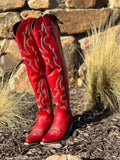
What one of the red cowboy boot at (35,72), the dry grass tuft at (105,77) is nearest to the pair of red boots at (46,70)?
the red cowboy boot at (35,72)

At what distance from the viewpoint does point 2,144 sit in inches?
63.9

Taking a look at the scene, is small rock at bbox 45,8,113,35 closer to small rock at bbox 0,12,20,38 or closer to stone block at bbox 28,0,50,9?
stone block at bbox 28,0,50,9

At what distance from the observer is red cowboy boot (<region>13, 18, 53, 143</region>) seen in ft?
5.18

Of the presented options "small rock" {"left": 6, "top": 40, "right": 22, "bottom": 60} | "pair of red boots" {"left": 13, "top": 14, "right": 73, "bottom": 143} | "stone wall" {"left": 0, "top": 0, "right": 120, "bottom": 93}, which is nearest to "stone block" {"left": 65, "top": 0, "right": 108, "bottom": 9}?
"stone wall" {"left": 0, "top": 0, "right": 120, "bottom": 93}

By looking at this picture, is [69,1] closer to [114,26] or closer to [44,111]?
[114,26]

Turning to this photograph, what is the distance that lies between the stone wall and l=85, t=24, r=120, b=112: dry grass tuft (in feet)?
1.67

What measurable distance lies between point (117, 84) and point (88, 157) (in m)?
0.85

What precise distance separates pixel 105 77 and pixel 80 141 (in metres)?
0.70

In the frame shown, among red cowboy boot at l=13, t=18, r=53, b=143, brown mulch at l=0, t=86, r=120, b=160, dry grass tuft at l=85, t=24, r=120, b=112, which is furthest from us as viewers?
dry grass tuft at l=85, t=24, r=120, b=112

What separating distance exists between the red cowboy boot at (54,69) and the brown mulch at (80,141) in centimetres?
8

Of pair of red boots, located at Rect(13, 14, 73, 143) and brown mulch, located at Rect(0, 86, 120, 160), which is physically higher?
pair of red boots, located at Rect(13, 14, 73, 143)

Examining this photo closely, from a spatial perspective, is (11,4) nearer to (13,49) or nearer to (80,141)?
(13,49)

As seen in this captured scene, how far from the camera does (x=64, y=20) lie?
101 inches

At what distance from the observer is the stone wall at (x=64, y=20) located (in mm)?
2544
